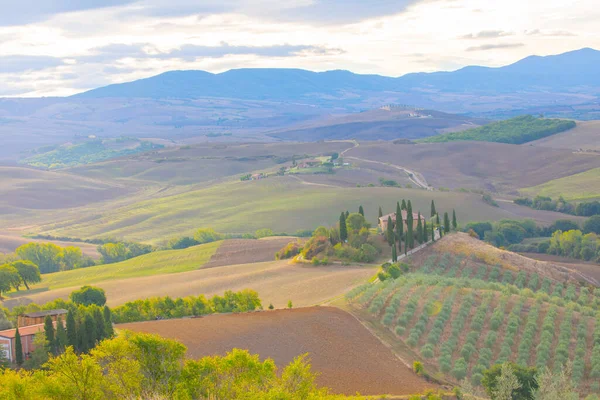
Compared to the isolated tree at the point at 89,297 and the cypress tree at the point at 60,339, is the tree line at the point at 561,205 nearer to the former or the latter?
the isolated tree at the point at 89,297

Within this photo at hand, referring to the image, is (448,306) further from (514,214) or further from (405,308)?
(514,214)

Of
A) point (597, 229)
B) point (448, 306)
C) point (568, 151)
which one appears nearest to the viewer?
point (448, 306)

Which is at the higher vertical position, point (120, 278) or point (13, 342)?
point (13, 342)

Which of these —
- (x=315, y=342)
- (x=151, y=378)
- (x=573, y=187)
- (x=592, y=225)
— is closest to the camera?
(x=151, y=378)

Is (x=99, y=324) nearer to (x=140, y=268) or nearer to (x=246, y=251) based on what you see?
(x=140, y=268)

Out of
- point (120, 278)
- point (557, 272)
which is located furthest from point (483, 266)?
point (120, 278)

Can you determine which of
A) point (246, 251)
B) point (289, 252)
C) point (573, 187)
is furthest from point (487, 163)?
point (289, 252)
